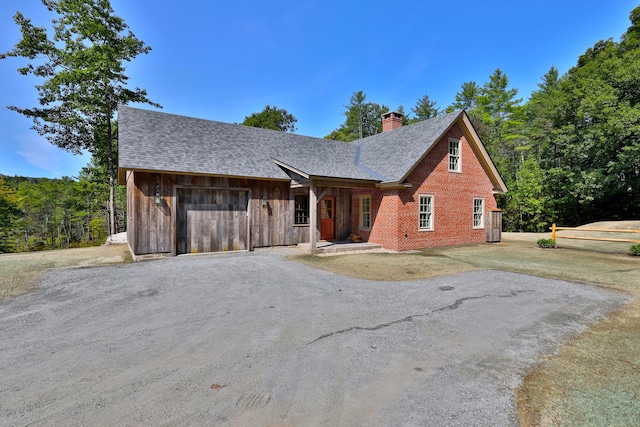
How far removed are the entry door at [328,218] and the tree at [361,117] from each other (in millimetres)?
36182

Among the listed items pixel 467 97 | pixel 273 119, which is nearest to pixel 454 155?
pixel 273 119

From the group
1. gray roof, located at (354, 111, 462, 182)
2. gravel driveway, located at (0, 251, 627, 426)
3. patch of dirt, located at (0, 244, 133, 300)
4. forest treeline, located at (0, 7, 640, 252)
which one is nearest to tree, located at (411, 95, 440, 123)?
forest treeline, located at (0, 7, 640, 252)

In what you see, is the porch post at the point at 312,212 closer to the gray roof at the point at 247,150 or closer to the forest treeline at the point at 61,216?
the gray roof at the point at 247,150

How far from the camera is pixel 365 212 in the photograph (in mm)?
14977

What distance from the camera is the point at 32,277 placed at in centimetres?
789

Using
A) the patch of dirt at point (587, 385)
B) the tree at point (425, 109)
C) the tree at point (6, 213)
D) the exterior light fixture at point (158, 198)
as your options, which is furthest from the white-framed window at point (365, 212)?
the tree at point (6, 213)

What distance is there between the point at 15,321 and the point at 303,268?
6352 mm

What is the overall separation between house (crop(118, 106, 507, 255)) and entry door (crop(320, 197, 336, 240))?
2.2 inches

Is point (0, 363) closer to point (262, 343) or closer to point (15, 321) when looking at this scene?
point (15, 321)

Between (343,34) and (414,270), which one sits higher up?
(343,34)

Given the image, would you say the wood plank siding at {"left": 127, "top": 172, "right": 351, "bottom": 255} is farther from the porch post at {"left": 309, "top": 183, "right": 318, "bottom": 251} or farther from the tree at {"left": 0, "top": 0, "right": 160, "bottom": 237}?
the tree at {"left": 0, "top": 0, "right": 160, "bottom": 237}

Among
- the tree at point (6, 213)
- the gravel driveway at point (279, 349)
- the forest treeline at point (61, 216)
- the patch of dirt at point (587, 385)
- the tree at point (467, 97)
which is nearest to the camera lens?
the patch of dirt at point (587, 385)

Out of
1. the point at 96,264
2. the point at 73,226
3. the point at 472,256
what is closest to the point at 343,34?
the point at 472,256

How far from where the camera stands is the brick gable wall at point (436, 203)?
1336 cm
